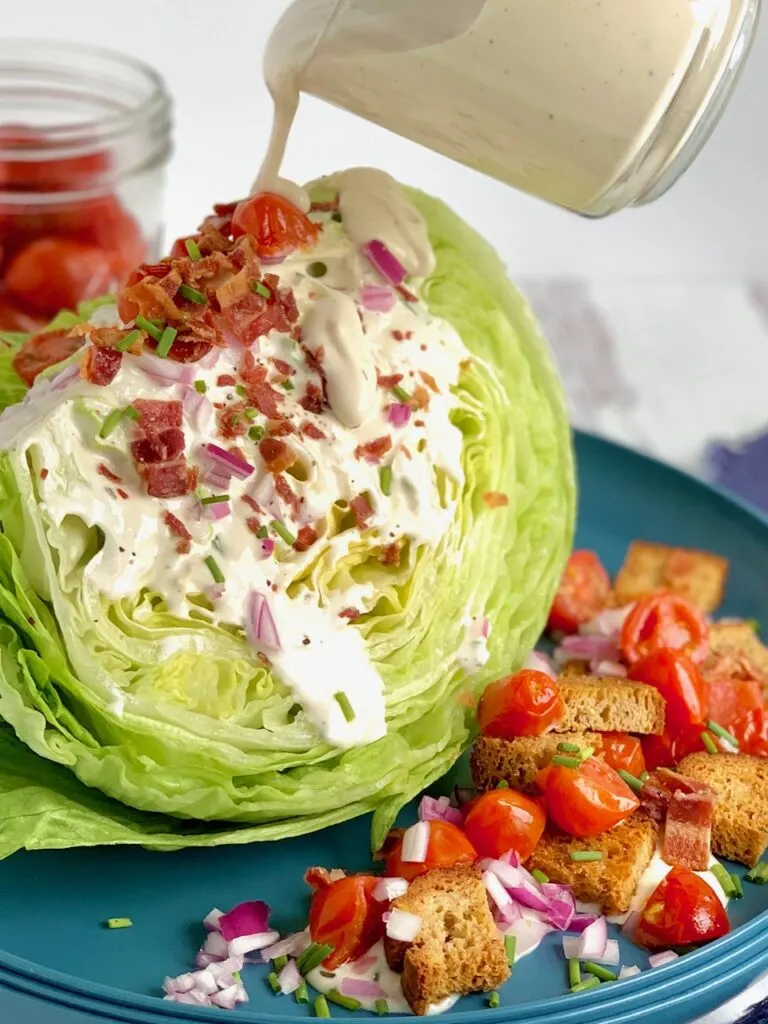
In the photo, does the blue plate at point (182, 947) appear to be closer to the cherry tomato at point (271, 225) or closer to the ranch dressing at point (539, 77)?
the cherry tomato at point (271, 225)

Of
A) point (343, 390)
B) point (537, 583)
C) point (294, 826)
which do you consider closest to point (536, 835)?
point (294, 826)

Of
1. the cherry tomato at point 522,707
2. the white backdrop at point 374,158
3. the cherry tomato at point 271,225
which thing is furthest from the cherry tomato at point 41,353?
the white backdrop at point 374,158

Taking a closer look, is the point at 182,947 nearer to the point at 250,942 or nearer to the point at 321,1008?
the point at 250,942

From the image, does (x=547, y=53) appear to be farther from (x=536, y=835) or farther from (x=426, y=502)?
(x=536, y=835)

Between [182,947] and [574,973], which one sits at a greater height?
[574,973]

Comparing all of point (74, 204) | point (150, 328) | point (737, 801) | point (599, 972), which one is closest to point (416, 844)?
point (599, 972)

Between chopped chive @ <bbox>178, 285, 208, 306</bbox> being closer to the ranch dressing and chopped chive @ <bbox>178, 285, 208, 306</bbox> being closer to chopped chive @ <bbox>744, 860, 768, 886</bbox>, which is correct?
the ranch dressing
